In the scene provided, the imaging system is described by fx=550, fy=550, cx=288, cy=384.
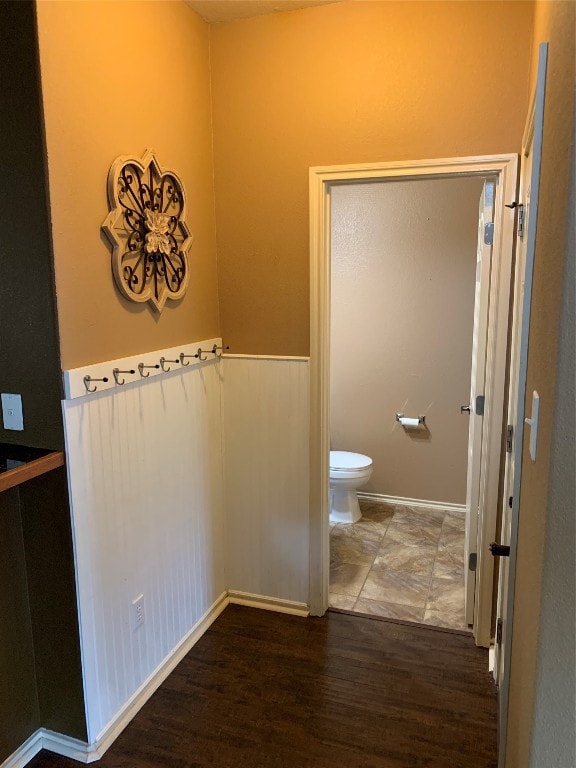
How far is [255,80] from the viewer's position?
92.0 inches

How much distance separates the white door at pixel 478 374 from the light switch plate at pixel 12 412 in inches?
68.8

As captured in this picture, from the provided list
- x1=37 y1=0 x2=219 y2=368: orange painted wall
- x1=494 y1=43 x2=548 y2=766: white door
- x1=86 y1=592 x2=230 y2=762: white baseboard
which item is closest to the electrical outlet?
x1=86 y1=592 x2=230 y2=762: white baseboard

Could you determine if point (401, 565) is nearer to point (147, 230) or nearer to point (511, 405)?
point (511, 405)

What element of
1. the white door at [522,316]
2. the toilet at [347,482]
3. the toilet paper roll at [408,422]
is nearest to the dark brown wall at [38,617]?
the white door at [522,316]

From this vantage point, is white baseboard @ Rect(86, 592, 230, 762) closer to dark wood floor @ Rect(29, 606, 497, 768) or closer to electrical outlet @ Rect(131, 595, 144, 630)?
dark wood floor @ Rect(29, 606, 497, 768)

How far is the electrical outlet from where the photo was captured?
2006mm

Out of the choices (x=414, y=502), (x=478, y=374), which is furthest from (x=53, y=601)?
(x=414, y=502)

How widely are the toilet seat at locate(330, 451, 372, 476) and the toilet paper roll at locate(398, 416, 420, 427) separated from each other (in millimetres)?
341

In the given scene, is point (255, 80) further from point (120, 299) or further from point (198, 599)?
point (198, 599)

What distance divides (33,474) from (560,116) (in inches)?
59.3

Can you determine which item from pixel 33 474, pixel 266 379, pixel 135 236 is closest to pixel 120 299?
pixel 135 236

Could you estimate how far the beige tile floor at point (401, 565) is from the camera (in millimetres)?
2680

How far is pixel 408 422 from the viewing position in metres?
3.79

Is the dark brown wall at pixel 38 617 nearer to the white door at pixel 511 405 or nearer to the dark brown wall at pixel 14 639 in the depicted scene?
the dark brown wall at pixel 14 639
